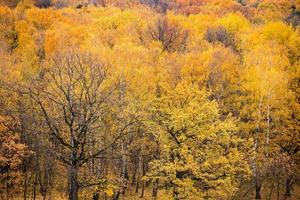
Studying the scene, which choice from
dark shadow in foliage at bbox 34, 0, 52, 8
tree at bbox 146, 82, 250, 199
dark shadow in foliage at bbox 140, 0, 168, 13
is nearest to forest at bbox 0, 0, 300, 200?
tree at bbox 146, 82, 250, 199

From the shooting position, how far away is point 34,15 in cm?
7581

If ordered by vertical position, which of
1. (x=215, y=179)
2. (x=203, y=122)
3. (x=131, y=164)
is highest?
(x=203, y=122)

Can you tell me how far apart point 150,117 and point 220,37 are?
3251 centimetres

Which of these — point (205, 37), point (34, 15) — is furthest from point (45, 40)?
point (205, 37)

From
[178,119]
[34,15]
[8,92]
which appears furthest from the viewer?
[34,15]

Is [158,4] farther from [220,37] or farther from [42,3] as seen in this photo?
[220,37]

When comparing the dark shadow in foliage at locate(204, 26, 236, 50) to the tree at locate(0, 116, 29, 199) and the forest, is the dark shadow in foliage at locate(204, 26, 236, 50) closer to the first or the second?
the forest

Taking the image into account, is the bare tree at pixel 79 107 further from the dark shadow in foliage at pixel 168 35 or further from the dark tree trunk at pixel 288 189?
the dark shadow in foliage at pixel 168 35

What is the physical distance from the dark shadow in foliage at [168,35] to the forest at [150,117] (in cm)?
22

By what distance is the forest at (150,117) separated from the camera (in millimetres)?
29234

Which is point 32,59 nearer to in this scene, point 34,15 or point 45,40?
point 45,40

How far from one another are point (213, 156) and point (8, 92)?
63.3 feet

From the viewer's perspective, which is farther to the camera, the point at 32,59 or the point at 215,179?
the point at 32,59

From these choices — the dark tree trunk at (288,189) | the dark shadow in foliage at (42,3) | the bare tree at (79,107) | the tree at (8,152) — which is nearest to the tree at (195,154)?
the bare tree at (79,107)
